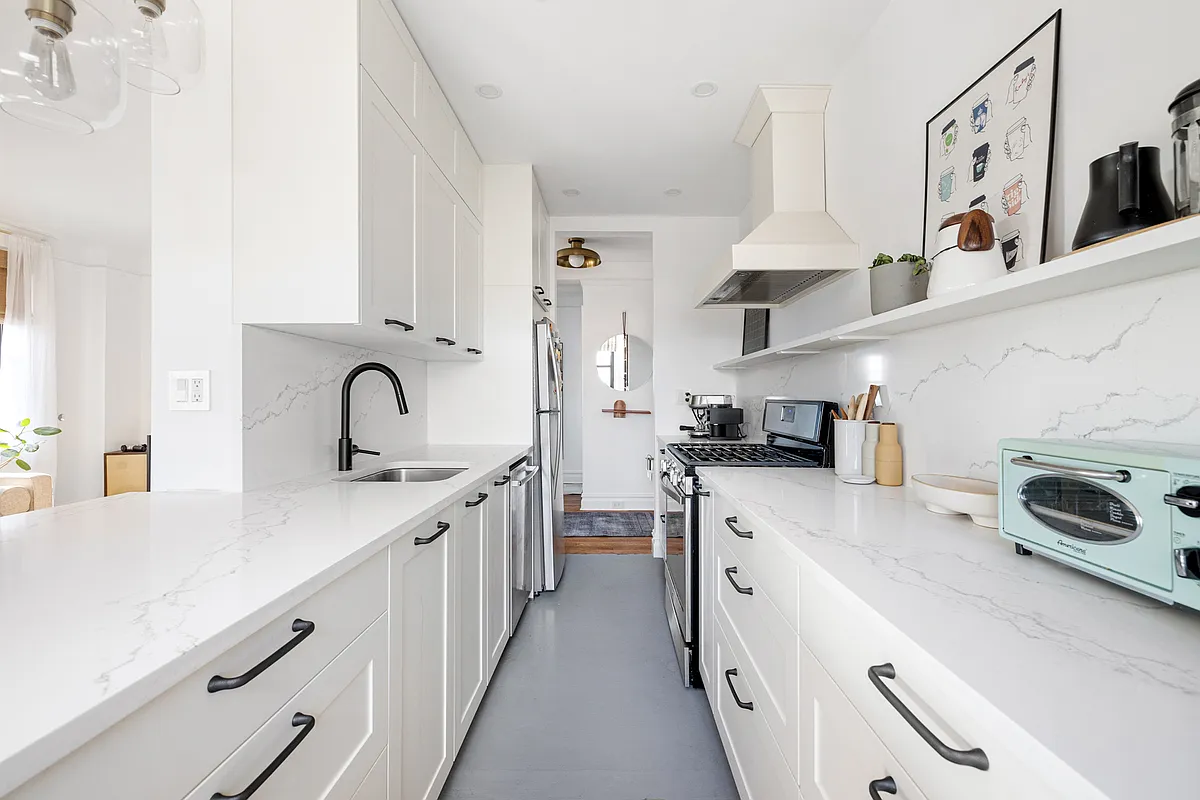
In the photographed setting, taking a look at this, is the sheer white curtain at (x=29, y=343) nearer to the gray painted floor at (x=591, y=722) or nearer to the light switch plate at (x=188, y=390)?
the light switch plate at (x=188, y=390)

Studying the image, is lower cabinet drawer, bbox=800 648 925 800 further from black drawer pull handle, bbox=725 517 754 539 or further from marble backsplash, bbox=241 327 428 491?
marble backsplash, bbox=241 327 428 491

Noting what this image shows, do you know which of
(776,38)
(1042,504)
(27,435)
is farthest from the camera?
(27,435)

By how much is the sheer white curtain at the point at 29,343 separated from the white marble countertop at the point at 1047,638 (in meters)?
6.20

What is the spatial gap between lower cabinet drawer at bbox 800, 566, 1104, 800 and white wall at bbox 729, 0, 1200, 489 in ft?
2.13

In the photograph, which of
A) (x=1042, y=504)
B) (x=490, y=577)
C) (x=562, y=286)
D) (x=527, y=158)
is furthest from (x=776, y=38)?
(x=562, y=286)

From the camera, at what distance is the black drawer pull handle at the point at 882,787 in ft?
2.19

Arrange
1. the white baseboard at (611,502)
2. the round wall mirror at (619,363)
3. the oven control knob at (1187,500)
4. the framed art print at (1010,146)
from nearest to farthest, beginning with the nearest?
the oven control knob at (1187,500), the framed art print at (1010,146), the white baseboard at (611,502), the round wall mirror at (619,363)

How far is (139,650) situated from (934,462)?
1777mm

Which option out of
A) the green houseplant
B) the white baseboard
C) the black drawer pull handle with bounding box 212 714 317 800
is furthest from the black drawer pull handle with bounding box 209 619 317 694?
the green houseplant

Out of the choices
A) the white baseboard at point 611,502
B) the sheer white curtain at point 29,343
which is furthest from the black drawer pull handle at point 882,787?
the sheer white curtain at point 29,343

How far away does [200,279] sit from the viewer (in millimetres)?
1503

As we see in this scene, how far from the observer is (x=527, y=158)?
298 centimetres

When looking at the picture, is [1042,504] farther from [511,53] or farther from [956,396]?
[511,53]

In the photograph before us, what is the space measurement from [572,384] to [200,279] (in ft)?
16.0
